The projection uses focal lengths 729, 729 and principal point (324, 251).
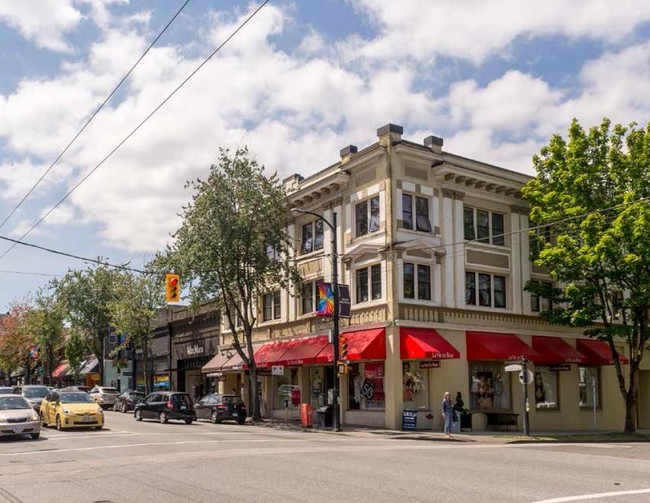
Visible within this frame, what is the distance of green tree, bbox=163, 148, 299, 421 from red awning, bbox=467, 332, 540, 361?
943cm

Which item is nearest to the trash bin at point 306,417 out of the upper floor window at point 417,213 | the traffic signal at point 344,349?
the traffic signal at point 344,349

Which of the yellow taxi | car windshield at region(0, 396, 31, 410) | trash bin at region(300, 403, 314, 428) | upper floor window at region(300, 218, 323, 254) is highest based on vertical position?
upper floor window at region(300, 218, 323, 254)

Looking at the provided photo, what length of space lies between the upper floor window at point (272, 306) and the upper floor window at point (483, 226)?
11.5 meters

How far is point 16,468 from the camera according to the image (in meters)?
15.1

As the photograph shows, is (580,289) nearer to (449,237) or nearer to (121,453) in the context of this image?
(449,237)

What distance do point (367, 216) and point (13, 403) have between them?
1690 cm

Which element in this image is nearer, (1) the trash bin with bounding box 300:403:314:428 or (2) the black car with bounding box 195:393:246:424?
(1) the trash bin with bounding box 300:403:314:428

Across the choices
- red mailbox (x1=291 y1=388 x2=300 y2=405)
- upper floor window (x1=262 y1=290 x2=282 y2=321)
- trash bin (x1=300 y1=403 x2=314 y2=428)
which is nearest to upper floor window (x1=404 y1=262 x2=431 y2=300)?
trash bin (x1=300 y1=403 x2=314 y2=428)

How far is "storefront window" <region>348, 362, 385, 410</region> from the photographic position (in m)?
32.0

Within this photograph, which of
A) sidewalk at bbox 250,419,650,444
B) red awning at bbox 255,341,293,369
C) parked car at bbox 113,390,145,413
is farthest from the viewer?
parked car at bbox 113,390,145,413

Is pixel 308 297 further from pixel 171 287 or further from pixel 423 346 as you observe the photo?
pixel 171 287

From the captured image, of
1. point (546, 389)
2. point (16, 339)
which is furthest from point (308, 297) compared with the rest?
point (16, 339)

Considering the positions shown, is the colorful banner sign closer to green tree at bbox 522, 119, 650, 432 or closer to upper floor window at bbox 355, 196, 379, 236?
upper floor window at bbox 355, 196, 379, 236

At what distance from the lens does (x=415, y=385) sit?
31531 millimetres
